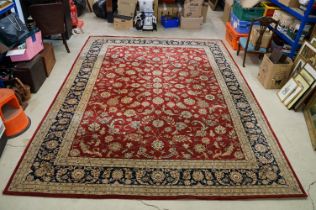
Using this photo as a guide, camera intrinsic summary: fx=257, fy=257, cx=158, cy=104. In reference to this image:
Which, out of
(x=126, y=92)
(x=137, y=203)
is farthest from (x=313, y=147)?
(x=126, y=92)

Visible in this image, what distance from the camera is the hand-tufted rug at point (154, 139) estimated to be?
1963 millimetres

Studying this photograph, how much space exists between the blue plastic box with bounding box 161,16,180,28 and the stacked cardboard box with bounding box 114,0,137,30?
0.58 meters

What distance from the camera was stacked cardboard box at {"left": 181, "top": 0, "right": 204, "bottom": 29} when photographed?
4582 mm

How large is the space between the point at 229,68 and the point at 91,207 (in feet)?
8.45

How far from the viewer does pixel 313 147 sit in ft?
7.70

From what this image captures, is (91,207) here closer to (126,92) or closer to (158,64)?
(126,92)

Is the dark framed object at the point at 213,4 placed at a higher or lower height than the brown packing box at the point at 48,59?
higher

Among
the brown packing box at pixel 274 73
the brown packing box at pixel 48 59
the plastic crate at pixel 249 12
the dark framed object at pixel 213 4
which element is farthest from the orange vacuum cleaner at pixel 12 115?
the dark framed object at pixel 213 4

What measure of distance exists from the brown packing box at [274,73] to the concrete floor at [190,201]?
3.7 inches

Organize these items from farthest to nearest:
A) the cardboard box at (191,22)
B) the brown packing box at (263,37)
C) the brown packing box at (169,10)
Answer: the brown packing box at (169,10) < the cardboard box at (191,22) < the brown packing box at (263,37)

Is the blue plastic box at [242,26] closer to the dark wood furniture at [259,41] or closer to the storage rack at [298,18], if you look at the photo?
the dark wood furniture at [259,41]

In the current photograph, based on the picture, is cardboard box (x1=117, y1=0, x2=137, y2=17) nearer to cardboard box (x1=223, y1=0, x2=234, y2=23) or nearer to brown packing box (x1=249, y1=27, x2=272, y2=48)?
cardboard box (x1=223, y1=0, x2=234, y2=23)

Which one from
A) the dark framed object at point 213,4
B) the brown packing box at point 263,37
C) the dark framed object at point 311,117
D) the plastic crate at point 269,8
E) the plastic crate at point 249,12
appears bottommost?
the dark framed object at point 311,117

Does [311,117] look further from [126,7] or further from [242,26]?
[126,7]
